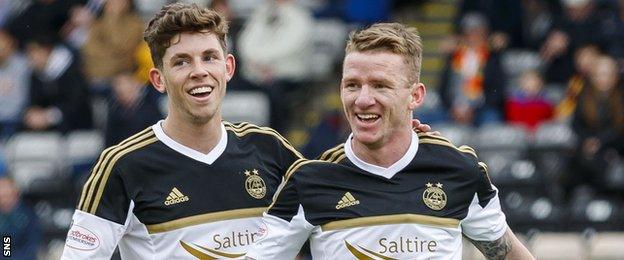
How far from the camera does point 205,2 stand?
16719 mm

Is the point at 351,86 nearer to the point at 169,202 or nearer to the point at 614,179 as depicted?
the point at 169,202

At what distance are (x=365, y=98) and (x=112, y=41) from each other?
9.69m

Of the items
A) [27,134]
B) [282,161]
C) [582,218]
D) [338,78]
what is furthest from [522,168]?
[282,161]

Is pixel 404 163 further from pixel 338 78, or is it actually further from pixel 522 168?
pixel 338 78

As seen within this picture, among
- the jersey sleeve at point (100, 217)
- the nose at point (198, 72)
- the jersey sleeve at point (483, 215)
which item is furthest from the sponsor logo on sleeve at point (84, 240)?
the jersey sleeve at point (483, 215)

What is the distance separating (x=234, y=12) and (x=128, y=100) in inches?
125

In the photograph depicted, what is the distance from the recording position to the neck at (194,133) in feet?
23.2

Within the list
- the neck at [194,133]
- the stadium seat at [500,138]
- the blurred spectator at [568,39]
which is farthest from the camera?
the blurred spectator at [568,39]

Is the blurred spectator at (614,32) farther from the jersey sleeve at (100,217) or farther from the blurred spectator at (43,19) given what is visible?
the jersey sleeve at (100,217)

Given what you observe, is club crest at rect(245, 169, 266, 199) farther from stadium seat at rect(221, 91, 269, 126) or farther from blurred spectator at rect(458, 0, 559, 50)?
blurred spectator at rect(458, 0, 559, 50)

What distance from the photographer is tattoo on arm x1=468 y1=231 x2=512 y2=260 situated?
690cm

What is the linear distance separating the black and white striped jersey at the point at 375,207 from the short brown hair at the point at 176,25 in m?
0.74

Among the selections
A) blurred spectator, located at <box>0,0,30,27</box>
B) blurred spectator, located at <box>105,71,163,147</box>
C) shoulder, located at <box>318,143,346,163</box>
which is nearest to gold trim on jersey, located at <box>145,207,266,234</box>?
shoulder, located at <box>318,143,346,163</box>

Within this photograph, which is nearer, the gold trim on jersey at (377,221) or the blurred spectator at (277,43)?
the gold trim on jersey at (377,221)
